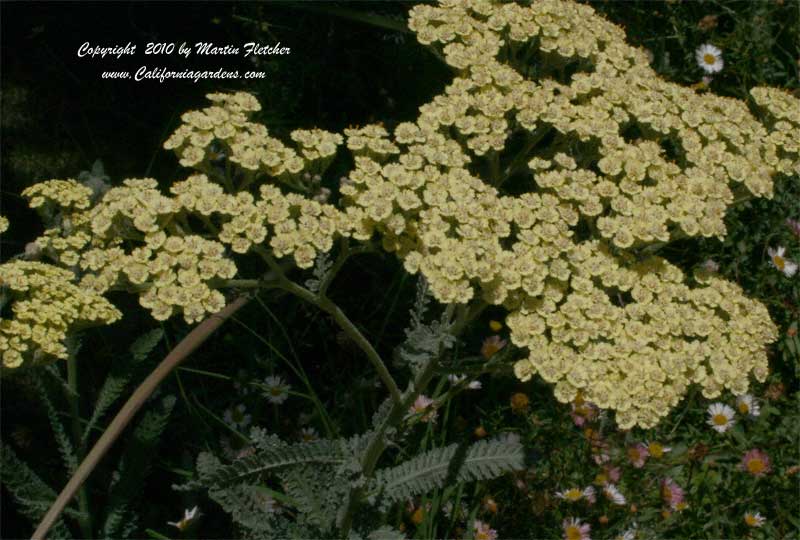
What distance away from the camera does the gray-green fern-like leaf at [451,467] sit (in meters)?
2.21

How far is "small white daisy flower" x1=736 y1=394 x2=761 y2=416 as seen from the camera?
2934mm

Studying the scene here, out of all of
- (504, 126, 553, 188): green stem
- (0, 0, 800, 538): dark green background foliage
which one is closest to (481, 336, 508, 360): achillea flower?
(0, 0, 800, 538): dark green background foliage

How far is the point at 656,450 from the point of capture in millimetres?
2818

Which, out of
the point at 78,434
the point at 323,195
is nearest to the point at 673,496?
the point at 323,195

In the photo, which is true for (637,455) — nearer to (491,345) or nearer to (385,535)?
(491,345)

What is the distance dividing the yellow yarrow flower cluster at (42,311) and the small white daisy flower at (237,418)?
3.16ft

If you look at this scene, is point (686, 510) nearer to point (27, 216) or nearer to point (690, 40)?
point (690, 40)

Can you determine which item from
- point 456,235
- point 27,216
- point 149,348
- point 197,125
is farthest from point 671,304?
point 27,216

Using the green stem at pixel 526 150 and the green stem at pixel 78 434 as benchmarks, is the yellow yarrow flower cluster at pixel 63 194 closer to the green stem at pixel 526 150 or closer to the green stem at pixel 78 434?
the green stem at pixel 78 434

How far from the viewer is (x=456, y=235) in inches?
76.6

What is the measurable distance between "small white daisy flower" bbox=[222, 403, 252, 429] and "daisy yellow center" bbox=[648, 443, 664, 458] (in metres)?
1.21

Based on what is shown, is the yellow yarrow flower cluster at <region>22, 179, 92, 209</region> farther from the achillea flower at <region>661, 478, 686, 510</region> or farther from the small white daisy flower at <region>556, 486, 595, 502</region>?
the achillea flower at <region>661, 478, 686, 510</region>

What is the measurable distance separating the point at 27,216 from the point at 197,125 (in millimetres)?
1575

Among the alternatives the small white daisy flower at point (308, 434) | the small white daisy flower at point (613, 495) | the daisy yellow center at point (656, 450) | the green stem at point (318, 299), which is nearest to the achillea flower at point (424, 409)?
the small white daisy flower at point (308, 434)
